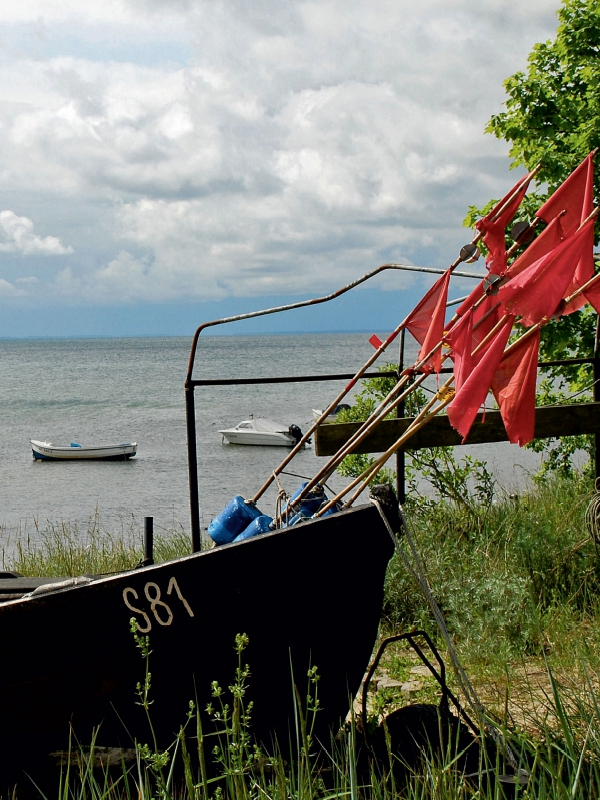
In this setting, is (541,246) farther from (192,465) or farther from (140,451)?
(140,451)

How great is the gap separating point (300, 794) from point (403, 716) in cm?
179

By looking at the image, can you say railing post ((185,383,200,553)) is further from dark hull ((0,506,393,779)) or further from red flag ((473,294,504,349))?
red flag ((473,294,504,349))

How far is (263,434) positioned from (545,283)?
93.6ft

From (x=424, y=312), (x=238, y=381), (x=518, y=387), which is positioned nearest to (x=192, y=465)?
(x=238, y=381)

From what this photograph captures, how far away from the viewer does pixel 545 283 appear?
3.53 meters

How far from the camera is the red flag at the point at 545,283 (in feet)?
11.6

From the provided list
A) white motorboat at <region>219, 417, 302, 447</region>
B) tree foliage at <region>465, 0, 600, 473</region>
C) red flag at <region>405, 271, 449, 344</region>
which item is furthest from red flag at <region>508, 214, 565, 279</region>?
white motorboat at <region>219, 417, 302, 447</region>

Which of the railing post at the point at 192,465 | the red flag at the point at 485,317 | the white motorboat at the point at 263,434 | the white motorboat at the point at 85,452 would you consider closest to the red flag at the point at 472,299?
the red flag at the point at 485,317

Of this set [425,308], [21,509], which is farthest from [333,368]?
[425,308]

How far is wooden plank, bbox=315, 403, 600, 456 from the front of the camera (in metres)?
5.66

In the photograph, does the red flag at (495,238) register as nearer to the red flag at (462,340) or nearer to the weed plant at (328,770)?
the red flag at (462,340)

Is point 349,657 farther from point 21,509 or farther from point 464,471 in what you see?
point 21,509

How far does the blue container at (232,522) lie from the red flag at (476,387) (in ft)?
6.63

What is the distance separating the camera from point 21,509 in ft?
A: 69.0
